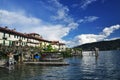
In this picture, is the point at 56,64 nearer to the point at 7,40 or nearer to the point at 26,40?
the point at 7,40

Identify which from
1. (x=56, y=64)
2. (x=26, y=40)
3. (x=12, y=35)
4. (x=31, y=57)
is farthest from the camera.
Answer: (x=26, y=40)

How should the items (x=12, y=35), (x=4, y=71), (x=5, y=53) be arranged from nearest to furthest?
(x=4, y=71) < (x=5, y=53) < (x=12, y=35)

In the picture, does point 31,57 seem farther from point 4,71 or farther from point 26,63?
point 4,71

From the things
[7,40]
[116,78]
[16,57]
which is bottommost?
[116,78]

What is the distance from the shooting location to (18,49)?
66438 mm

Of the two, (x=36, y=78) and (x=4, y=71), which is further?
(x=4, y=71)

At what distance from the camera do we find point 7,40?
274 ft

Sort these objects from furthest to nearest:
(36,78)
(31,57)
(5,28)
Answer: (5,28) → (31,57) → (36,78)

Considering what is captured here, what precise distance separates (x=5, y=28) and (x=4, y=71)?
34.3 metres

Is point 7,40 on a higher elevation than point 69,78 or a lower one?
higher

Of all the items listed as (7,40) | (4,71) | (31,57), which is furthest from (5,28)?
(4,71)

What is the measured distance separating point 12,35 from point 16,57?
74.1ft

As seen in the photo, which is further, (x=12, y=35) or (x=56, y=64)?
(x=12, y=35)

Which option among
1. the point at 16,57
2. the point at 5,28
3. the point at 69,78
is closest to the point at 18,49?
the point at 16,57
